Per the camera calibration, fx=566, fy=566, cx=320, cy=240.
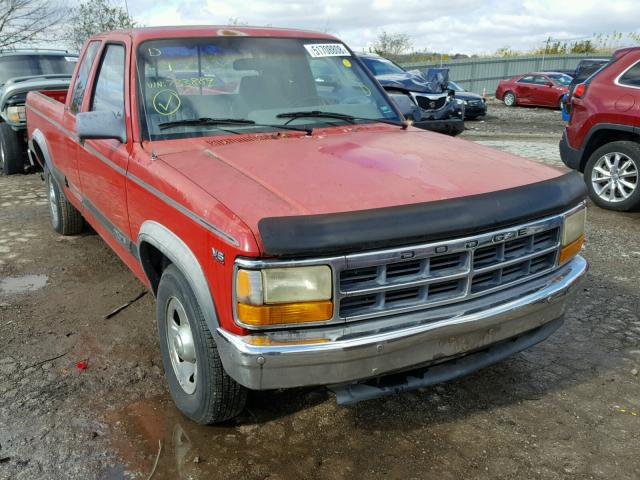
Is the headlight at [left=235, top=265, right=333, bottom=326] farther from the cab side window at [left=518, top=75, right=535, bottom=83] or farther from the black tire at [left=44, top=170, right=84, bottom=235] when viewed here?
the cab side window at [left=518, top=75, right=535, bottom=83]

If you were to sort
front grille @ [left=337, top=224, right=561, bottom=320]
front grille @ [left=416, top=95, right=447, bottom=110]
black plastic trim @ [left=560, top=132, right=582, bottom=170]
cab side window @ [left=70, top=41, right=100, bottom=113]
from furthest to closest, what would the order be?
1. front grille @ [left=416, top=95, right=447, bottom=110]
2. black plastic trim @ [left=560, top=132, right=582, bottom=170]
3. cab side window @ [left=70, top=41, right=100, bottom=113]
4. front grille @ [left=337, top=224, right=561, bottom=320]

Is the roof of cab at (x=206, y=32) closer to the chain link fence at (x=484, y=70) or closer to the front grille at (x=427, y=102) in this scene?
the front grille at (x=427, y=102)

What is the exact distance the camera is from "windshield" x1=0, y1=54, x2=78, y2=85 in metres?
9.53

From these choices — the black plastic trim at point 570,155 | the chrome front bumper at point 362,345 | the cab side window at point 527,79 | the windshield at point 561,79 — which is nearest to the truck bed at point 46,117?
the chrome front bumper at point 362,345

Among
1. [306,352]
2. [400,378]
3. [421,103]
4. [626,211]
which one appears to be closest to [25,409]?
[306,352]

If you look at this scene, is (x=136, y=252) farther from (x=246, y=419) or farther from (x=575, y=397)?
(x=575, y=397)

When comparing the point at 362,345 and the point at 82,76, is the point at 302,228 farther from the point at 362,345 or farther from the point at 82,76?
the point at 82,76

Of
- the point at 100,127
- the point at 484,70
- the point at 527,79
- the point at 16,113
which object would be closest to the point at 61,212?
the point at 100,127

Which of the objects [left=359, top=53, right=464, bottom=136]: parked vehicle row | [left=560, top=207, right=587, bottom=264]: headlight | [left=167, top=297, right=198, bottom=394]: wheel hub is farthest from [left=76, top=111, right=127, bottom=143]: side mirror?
[left=359, top=53, right=464, bottom=136]: parked vehicle row

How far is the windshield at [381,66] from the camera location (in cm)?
1276

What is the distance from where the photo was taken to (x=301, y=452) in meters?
2.56

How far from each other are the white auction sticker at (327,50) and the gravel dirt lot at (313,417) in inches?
83.7

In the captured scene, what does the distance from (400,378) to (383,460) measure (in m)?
0.41

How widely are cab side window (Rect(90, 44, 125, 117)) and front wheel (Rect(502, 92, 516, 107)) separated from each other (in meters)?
19.7
